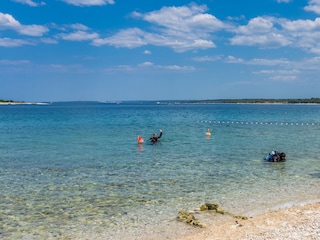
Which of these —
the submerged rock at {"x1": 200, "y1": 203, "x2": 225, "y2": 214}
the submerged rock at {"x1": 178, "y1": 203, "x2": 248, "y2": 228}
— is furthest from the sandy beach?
the submerged rock at {"x1": 200, "y1": 203, "x2": 225, "y2": 214}

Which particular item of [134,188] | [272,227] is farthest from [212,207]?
[134,188]

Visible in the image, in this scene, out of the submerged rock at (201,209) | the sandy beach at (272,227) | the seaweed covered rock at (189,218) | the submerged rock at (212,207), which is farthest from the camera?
the submerged rock at (212,207)

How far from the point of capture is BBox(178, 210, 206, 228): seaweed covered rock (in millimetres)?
11461

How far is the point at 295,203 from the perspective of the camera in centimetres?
1377

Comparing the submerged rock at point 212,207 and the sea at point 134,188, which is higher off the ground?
the submerged rock at point 212,207

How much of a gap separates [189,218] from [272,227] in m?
2.68

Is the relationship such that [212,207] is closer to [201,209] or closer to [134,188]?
[201,209]

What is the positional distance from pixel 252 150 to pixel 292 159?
491cm

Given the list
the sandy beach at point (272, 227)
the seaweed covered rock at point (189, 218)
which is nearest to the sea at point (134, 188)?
the seaweed covered rock at point (189, 218)

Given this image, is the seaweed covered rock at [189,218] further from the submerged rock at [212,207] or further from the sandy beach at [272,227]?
the submerged rock at [212,207]

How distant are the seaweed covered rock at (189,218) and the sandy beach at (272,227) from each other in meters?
0.33

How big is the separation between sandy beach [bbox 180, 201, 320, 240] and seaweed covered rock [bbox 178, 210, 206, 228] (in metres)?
0.33

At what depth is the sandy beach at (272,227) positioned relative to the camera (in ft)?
31.2

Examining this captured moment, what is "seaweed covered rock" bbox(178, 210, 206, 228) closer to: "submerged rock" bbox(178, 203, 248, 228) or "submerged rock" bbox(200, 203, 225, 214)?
"submerged rock" bbox(178, 203, 248, 228)
